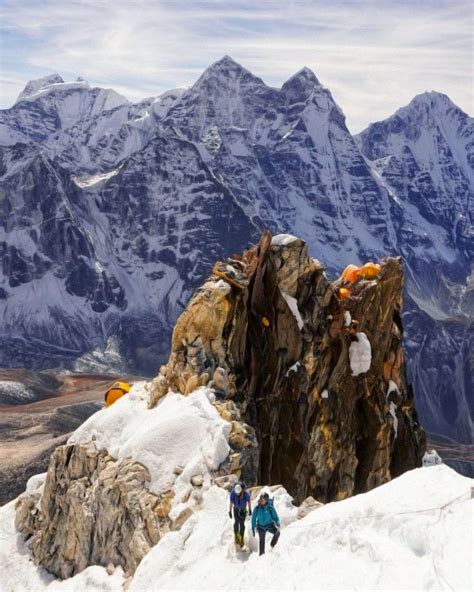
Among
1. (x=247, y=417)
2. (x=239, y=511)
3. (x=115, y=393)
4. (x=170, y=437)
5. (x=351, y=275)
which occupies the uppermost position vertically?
(x=351, y=275)

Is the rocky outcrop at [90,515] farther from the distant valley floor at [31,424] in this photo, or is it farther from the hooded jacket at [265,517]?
the distant valley floor at [31,424]

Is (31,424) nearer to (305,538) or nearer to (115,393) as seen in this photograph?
A: (115,393)

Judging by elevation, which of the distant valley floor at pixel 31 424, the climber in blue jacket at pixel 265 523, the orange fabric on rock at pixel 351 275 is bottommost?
the distant valley floor at pixel 31 424

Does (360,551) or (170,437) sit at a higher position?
(360,551)

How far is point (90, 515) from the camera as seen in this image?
3369cm

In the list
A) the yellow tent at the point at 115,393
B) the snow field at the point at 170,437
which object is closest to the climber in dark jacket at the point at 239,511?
the snow field at the point at 170,437

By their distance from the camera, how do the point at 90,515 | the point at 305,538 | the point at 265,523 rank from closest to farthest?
the point at 305,538 → the point at 265,523 → the point at 90,515

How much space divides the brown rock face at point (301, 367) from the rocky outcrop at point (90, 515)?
6199 millimetres

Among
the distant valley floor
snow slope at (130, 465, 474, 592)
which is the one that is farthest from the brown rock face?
the distant valley floor

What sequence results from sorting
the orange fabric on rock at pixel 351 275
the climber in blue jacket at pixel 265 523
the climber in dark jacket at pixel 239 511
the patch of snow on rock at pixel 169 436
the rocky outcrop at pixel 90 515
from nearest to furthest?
the climber in blue jacket at pixel 265 523 → the climber in dark jacket at pixel 239 511 → the rocky outcrop at pixel 90 515 → the patch of snow on rock at pixel 169 436 → the orange fabric on rock at pixel 351 275

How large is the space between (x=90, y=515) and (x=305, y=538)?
15.0 metres

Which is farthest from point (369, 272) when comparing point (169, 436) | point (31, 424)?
point (31, 424)

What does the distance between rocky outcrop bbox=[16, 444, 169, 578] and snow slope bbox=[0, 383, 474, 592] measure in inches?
33.0

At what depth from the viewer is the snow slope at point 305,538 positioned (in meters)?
18.2
